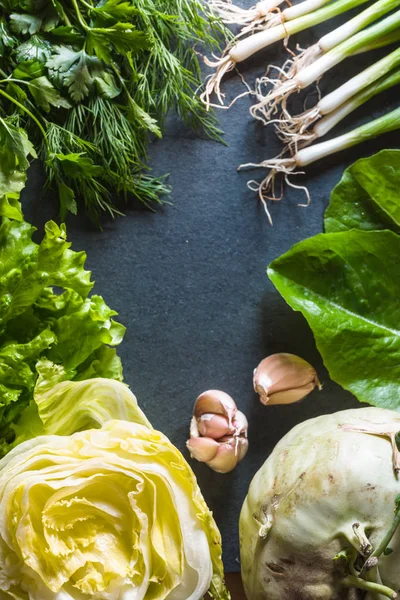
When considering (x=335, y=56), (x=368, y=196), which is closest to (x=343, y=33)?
(x=335, y=56)

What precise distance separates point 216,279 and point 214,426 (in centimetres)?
30

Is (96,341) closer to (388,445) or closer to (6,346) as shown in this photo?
(6,346)

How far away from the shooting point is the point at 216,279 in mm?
1410

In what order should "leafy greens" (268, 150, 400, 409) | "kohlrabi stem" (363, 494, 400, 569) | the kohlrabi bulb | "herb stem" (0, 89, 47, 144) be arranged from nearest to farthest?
"kohlrabi stem" (363, 494, 400, 569) → the kohlrabi bulb → "herb stem" (0, 89, 47, 144) → "leafy greens" (268, 150, 400, 409)

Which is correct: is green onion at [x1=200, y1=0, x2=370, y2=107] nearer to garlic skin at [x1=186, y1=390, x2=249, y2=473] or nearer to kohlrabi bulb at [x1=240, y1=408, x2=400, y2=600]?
garlic skin at [x1=186, y1=390, x2=249, y2=473]

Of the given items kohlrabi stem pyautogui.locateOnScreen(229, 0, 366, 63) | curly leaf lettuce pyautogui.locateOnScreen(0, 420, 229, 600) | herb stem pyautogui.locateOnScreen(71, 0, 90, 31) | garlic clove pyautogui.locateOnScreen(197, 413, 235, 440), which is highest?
herb stem pyautogui.locateOnScreen(71, 0, 90, 31)

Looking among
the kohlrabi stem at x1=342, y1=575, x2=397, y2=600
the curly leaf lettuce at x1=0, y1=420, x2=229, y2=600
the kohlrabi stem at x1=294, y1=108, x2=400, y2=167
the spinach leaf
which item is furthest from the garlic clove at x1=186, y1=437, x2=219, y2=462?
the kohlrabi stem at x1=294, y1=108, x2=400, y2=167

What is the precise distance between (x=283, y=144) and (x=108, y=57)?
16.0 inches

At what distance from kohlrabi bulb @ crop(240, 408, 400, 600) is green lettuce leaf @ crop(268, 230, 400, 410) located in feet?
0.50

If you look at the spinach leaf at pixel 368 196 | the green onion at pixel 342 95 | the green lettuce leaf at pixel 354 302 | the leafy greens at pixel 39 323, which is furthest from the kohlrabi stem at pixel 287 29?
the leafy greens at pixel 39 323

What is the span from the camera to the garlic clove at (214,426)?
1.33 metres

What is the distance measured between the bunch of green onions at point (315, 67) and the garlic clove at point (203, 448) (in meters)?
0.49

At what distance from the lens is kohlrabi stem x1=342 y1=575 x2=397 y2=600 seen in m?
0.97

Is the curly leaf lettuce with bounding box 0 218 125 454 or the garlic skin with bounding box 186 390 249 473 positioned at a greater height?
the curly leaf lettuce with bounding box 0 218 125 454
